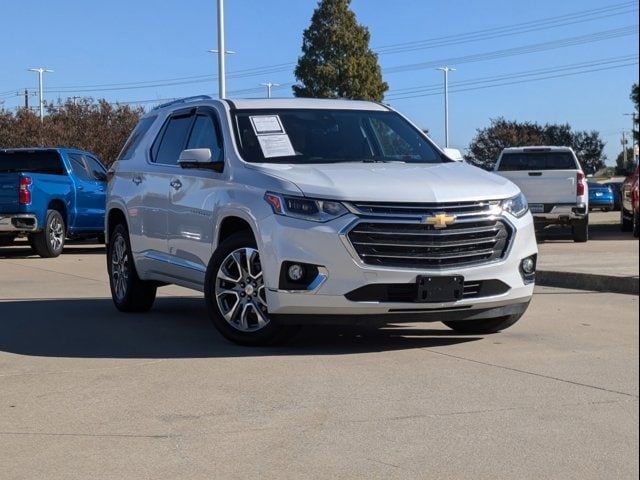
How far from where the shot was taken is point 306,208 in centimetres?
682

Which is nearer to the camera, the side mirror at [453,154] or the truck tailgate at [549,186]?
the side mirror at [453,154]

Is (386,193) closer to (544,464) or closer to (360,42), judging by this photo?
(544,464)

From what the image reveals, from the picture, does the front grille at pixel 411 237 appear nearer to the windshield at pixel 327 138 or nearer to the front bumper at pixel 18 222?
the windshield at pixel 327 138

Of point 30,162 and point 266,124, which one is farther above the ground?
point 30,162

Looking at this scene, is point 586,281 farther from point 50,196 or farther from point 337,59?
point 337,59

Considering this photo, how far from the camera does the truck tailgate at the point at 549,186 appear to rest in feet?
59.2

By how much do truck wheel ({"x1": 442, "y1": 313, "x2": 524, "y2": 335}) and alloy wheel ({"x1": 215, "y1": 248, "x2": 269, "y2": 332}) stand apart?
181cm

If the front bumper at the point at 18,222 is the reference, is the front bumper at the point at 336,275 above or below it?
below

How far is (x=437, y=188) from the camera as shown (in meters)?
6.91

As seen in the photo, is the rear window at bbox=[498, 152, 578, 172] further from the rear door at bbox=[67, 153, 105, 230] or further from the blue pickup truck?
the blue pickup truck

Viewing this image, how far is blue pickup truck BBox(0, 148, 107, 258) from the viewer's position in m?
17.4


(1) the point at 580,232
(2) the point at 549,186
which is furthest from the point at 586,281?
(1) the point at 580,232

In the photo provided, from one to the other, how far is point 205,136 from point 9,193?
32.9 ft

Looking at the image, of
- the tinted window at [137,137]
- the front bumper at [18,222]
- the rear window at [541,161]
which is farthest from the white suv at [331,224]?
the rear window at [541,161]
